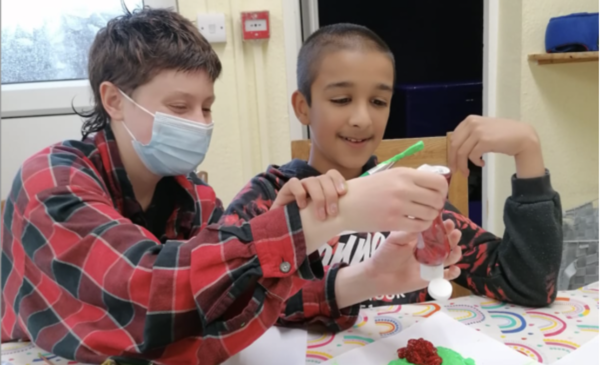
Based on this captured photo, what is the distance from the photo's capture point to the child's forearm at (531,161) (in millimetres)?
891

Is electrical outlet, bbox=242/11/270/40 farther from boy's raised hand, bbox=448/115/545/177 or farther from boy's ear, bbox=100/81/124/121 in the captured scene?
boy's raised hand, bbox=448/115/545/177

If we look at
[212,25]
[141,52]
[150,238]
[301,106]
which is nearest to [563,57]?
[301,106]

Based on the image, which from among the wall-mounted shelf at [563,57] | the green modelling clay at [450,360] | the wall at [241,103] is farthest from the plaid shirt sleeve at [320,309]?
the wall-mounted shelf at [563,57]

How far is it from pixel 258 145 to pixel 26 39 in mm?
952

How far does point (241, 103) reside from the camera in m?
1.81

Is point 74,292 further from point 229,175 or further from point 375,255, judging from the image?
point 229,175

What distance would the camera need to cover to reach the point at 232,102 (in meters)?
1.80

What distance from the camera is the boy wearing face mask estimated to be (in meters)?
0.57

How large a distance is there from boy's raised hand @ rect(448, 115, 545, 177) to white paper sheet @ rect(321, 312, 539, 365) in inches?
11.4

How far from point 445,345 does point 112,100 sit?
2.34ft

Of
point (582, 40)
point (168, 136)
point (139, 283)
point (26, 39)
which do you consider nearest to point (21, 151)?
point (26, 39)

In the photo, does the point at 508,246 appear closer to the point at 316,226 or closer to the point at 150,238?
the point at 316,226

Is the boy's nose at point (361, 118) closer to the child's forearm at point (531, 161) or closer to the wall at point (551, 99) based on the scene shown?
the child's forearm at point (531, 161)

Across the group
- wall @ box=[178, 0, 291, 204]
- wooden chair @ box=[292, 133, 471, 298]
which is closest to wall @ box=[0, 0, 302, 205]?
wall @ box=[178, 0, 291, 204]
